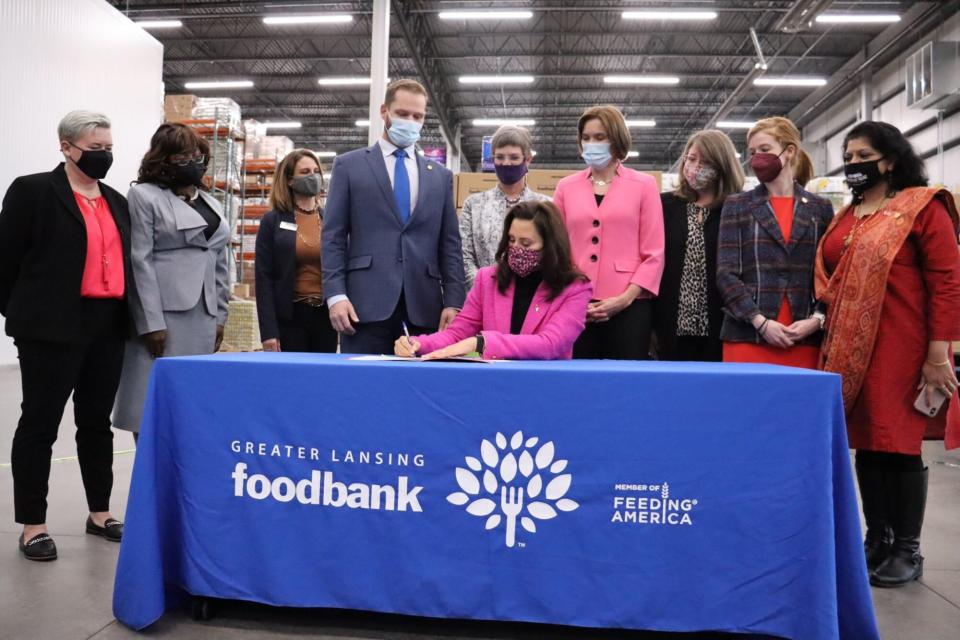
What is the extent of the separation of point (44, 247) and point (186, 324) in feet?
1.67

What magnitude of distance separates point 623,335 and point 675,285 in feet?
1.01

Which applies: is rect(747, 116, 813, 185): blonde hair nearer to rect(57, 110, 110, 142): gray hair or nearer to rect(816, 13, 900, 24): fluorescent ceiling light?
rect(57, 110, 110, 142): gray hair

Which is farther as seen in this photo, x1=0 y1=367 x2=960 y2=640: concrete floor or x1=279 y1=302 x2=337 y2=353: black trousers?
x1=279 y1=302 x2=337 y2=353: black trousers

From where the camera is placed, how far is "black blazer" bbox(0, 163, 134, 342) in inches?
90.4

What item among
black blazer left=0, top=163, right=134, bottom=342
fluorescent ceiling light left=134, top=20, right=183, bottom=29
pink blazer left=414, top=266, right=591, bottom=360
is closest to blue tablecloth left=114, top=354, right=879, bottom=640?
pink blazer left=414, top=266, right=591, bottom=360

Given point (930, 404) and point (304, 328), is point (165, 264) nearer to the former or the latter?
point (304, 328)

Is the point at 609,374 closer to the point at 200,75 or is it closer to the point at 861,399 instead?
the point at 861,399

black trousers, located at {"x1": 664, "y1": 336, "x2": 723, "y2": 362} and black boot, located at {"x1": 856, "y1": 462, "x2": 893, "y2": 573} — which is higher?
black trousers, located at {"x1": 664, "y1": 336, "x2": 723, "y2": 362}

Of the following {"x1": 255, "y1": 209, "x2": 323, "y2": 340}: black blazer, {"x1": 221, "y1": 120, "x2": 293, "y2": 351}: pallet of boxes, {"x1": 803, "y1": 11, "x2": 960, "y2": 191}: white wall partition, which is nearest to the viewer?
{"x1": 255, "y1": 209, "x2": 323, "y2": 340}: black blazer

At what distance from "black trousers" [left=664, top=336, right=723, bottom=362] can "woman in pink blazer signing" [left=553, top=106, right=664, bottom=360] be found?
163 mm

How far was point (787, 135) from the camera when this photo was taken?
2516mm

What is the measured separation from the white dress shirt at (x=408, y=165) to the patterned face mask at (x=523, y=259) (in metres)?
0.56

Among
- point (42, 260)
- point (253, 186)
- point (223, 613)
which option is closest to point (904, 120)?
point (253, 186)

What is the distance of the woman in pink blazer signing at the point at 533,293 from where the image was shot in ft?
7.09
